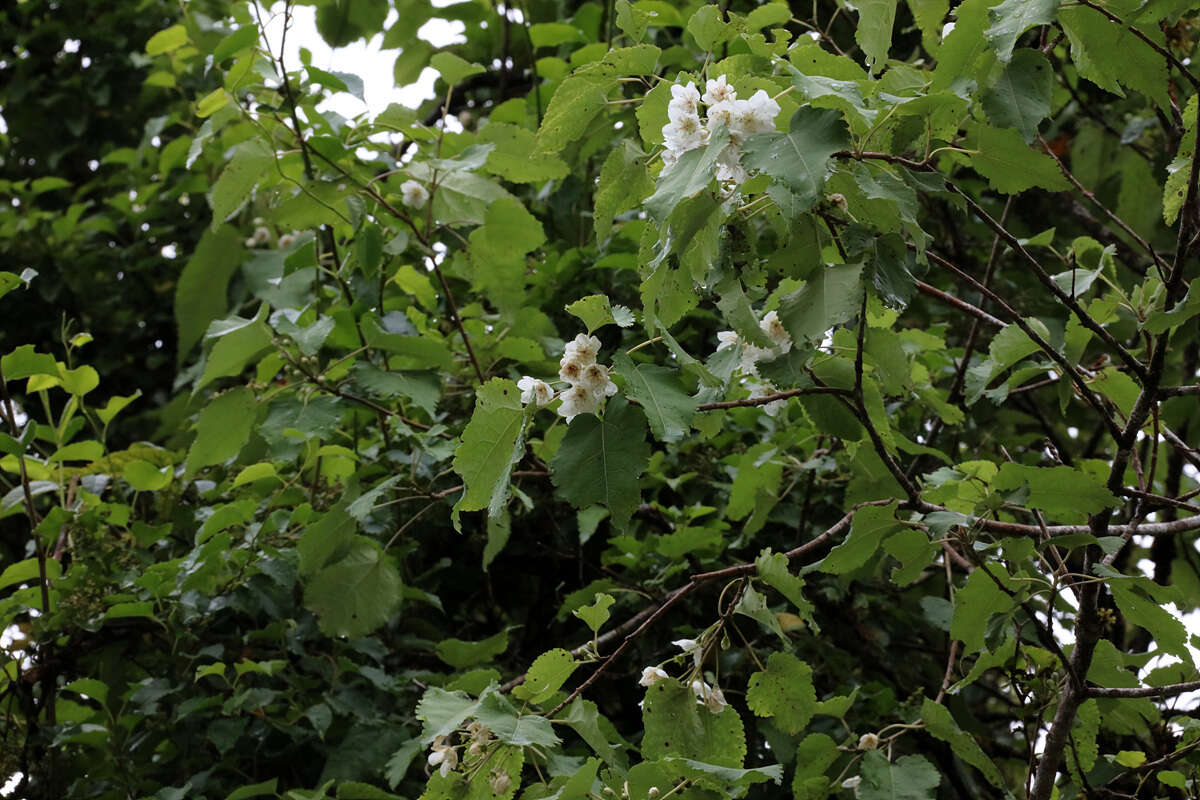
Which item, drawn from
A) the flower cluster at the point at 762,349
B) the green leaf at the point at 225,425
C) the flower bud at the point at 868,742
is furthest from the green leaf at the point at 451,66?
the flower bud at the point at 868,742

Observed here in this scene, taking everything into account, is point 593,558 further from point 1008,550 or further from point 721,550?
point 1008,550

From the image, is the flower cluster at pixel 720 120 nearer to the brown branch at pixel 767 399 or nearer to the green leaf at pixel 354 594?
the brown branch at pixel 767 399

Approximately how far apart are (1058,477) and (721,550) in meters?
0.74

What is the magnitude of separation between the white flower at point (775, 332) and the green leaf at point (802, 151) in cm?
29

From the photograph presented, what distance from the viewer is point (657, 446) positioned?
2.10 meters

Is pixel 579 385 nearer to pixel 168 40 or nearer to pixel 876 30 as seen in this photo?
pixel 876 30

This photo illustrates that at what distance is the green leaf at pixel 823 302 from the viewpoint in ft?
3.11

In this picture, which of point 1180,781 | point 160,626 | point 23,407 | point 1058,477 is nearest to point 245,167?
point 160,626

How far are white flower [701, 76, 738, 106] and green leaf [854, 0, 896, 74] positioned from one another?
0.16m

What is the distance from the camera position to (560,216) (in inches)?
89.4

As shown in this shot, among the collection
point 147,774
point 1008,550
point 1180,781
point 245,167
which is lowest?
point 1180,781

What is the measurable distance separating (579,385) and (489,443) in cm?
10

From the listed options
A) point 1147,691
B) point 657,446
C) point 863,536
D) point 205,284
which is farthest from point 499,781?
point 205,284

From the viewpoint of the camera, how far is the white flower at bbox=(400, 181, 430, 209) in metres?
1.74
